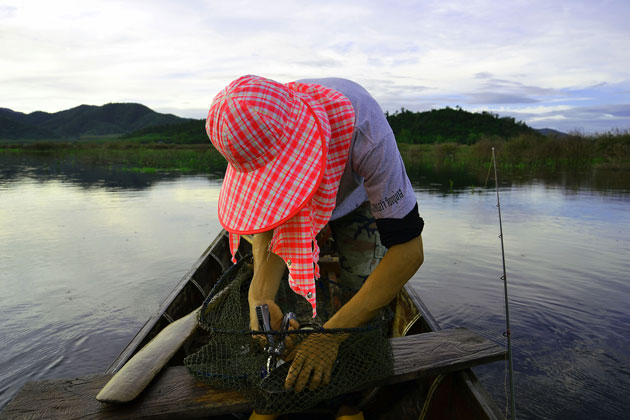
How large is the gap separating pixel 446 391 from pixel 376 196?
108cm

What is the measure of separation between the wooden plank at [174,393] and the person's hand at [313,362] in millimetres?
271

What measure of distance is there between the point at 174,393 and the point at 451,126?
155 feet

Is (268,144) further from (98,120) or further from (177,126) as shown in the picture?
(98,120)

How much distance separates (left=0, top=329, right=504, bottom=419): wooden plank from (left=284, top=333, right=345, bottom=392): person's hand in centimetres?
27

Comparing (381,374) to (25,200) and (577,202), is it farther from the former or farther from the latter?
(25,200)

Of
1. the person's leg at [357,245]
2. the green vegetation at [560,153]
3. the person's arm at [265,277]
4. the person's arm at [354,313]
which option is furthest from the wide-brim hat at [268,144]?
the green vegetation at [560,153]

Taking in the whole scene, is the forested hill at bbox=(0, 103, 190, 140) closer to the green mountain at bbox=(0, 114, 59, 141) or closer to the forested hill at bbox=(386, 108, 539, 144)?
the green mountain at bbox=(0, 114, 59, 141)

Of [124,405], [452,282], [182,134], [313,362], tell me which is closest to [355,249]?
[313,362]

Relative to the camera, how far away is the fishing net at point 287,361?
55.5 inches

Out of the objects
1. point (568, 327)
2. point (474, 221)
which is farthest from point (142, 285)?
point (474, 221)

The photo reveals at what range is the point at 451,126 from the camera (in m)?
45.0

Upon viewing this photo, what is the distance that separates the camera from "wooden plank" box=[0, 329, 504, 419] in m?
1.52

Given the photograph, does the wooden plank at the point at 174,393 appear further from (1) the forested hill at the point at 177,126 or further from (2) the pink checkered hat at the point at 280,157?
(1) the forested hill at the point at 177,126

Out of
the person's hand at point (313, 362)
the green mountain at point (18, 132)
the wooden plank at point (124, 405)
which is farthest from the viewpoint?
the green mountain at point (18, 132)
